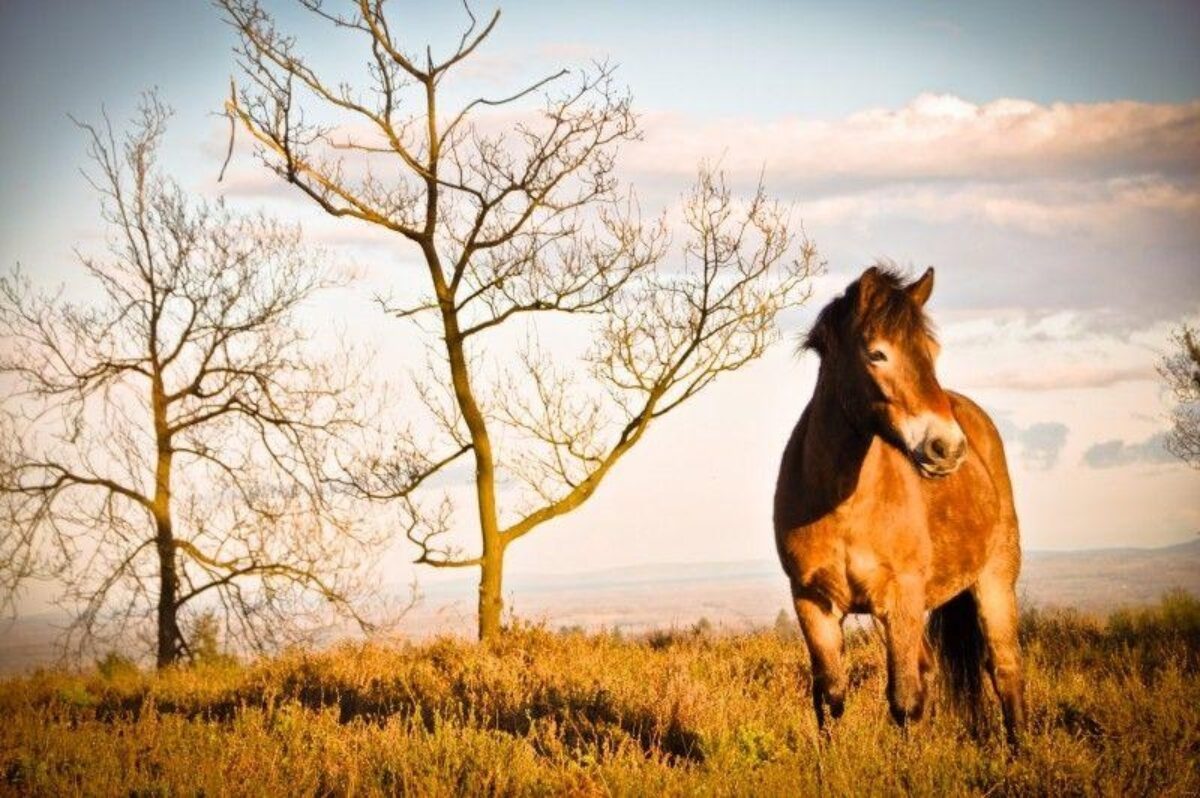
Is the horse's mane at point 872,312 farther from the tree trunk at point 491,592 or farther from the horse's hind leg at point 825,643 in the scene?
the tree trunk at point 491,592

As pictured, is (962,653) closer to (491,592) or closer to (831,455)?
(831,455)

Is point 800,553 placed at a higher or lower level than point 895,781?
higher

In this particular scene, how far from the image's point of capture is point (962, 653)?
7730 millimetres

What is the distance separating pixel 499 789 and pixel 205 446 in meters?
14.3

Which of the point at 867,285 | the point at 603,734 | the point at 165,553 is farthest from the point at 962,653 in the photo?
the point at 165,553

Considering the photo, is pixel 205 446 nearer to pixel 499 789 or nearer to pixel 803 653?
pixel 803 653

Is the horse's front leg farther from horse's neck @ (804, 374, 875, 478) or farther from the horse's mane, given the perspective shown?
the horse's mane

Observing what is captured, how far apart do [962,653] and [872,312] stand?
3.58 metres

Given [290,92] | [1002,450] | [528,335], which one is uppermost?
[290,92]

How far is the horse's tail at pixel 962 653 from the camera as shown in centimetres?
759

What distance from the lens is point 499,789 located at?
5043 millimetres

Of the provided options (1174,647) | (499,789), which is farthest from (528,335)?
(499,789)

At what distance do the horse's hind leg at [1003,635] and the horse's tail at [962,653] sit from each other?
0.27 feet

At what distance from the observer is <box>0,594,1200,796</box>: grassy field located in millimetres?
5133
